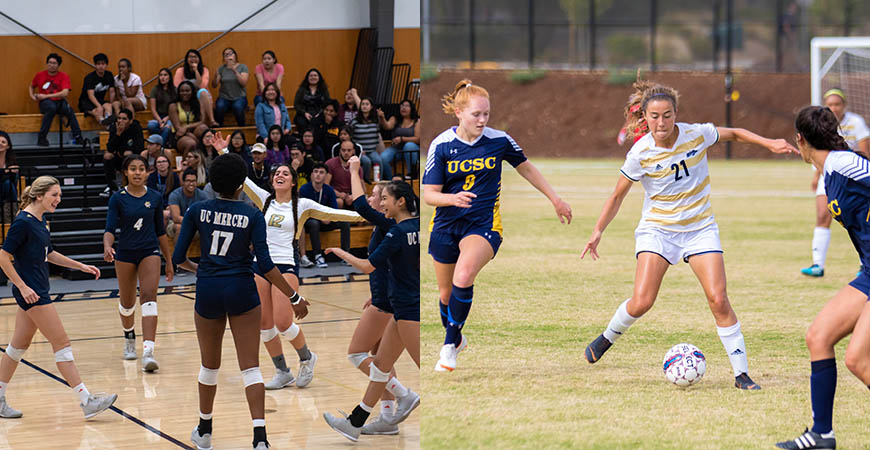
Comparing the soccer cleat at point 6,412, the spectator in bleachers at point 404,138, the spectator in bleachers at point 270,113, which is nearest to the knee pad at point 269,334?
the soccer cleat at point 6,412

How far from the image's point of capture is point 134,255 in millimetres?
7023

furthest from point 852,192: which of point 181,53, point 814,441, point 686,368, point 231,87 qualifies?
point 181,53

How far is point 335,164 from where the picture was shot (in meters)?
12.4

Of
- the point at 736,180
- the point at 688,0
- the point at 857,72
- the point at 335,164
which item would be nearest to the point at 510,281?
the point at 335,164

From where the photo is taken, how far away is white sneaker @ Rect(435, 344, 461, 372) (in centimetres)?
506

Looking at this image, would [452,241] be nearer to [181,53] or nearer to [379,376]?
[379,376]

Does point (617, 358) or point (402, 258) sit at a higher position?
point (402, 258)

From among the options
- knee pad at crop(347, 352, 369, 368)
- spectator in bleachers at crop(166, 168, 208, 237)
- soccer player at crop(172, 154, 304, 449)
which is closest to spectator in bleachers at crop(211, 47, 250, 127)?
spectator in bleachers at crop(166, 168, 208, 237)

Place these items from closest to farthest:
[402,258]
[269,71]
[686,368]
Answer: [402,258] < [686,368] < [269,71]

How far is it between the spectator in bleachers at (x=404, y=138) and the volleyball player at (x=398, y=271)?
6479 mm

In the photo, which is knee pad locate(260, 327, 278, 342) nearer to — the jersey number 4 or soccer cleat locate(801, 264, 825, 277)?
the jersey number 4

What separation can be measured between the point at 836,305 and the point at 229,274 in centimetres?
264

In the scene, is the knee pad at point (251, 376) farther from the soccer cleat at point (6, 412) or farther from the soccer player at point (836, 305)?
the soccer player at point (836, 305)

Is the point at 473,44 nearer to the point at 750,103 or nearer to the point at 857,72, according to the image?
the point at 750,103
